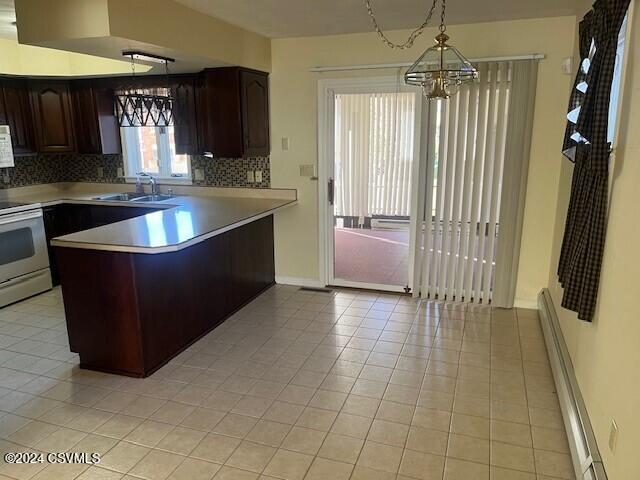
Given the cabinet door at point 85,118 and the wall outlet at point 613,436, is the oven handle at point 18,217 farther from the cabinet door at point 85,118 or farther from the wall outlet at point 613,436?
the wall outlet at point 613,436

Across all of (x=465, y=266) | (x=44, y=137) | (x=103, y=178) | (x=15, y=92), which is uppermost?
(x=15, y=92)

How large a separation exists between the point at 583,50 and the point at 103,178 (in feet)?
15.5

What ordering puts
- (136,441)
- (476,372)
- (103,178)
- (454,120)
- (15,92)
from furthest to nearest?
(103,178)
(15,92)
(454,120)
(476,372)
(136,441)

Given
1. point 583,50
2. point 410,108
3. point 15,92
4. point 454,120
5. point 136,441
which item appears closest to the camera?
point 136,441

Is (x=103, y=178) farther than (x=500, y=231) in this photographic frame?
Yes

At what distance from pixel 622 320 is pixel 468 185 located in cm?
244

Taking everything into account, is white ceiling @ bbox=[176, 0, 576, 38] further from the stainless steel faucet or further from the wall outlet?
the wall outlet

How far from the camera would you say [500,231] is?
13.3 feet

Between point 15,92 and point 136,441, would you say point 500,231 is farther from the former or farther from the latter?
point 15,92

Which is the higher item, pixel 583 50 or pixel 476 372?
pixel 583 50

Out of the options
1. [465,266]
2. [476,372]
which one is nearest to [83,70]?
[465,266]

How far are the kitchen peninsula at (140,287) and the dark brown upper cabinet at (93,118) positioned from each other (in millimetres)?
1655

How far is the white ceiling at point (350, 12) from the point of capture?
3230 millimetres

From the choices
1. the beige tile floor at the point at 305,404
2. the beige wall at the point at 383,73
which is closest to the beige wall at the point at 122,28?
the beige wall at the point at 383,73
